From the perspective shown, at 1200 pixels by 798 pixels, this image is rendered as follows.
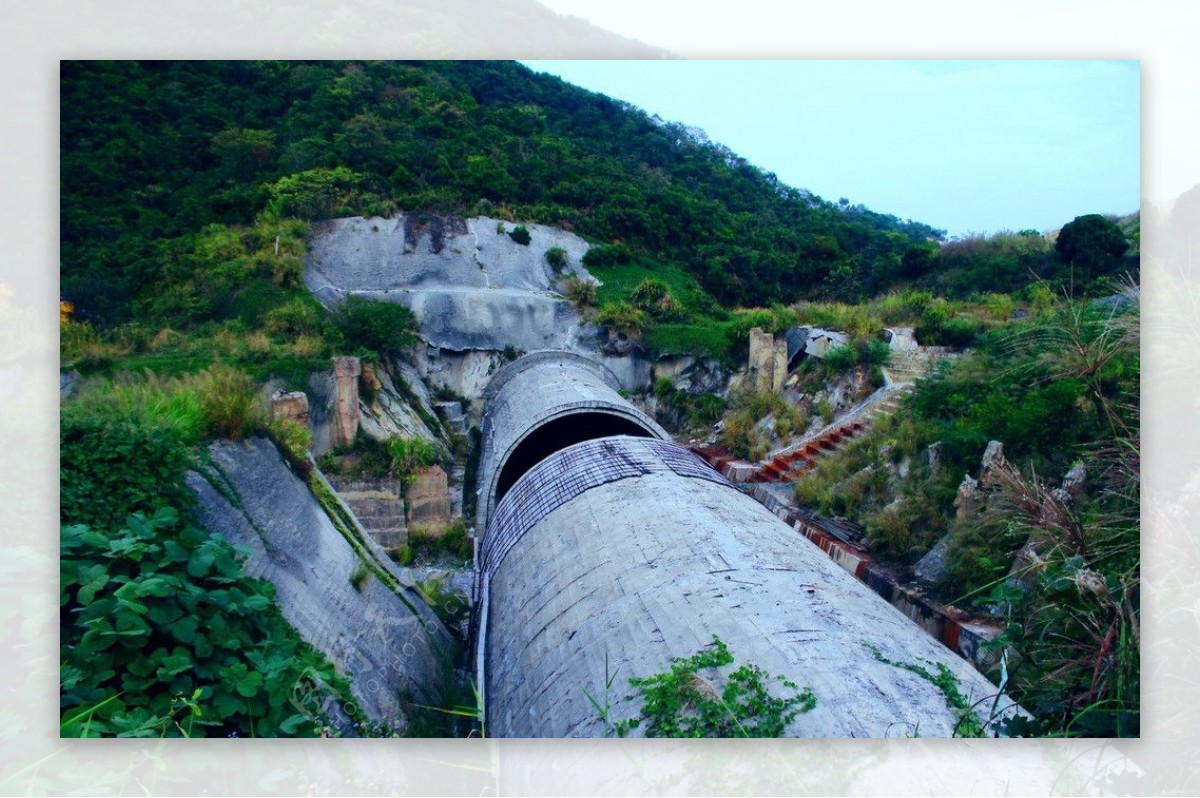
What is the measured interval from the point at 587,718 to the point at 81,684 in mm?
2778

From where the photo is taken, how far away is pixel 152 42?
5.58 metres

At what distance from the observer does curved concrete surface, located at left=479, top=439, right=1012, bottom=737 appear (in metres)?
4.11

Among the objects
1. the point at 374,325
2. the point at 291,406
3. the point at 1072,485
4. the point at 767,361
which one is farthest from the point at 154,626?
the point at 767,361

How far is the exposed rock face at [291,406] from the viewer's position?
7.96 meters

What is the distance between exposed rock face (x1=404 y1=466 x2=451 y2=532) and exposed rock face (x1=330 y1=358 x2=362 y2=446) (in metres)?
1.00

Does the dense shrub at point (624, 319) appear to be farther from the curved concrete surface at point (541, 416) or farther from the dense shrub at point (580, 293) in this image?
the curved concrete surface at point (541, 416)

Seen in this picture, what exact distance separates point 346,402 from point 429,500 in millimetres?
1655

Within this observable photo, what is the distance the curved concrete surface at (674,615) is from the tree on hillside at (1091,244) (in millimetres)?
3011

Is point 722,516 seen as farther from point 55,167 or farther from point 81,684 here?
point 55,167

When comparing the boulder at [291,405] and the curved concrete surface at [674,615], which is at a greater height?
the boulder at [291,405]

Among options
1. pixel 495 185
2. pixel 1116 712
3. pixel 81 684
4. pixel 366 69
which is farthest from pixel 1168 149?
pixel 495 185

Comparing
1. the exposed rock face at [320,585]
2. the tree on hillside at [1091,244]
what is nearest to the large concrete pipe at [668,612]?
the exposed rock face at [320,585]

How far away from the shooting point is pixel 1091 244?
5973 millimetres

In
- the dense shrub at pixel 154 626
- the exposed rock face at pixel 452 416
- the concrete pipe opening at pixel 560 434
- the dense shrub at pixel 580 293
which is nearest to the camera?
the dense shrub at pixel 154 626
